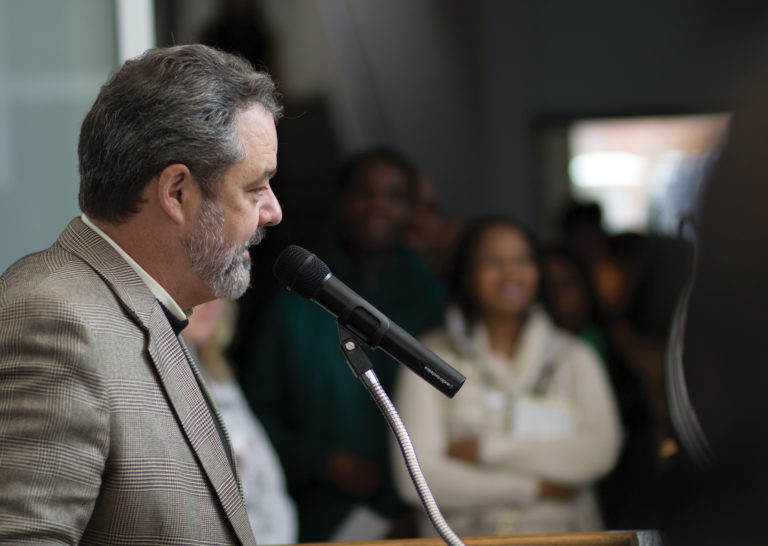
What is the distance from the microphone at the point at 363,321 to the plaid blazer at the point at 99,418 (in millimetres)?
194

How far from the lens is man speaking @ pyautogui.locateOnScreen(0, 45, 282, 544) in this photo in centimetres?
109

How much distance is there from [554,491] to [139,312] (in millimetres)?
1802

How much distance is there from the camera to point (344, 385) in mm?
2980

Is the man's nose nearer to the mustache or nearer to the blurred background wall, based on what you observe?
the mustache

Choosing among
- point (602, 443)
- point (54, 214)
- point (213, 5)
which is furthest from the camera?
point (213, 5)

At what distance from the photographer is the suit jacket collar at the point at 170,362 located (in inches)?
48.5

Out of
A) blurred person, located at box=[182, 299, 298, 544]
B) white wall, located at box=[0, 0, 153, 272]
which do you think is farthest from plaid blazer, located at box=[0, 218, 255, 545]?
blurred person, located at box=[182, 299, 298, 544]

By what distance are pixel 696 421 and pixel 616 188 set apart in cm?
439

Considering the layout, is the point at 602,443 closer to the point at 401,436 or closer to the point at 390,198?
the point at 390,198

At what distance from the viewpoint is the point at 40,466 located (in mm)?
1067

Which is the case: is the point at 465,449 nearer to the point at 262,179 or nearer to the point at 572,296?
the point at 572,296

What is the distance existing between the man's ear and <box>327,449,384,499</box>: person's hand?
5.80ft

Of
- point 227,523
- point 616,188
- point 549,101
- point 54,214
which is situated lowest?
point 616,188

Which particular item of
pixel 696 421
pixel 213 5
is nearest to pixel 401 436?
pixel 696 421
